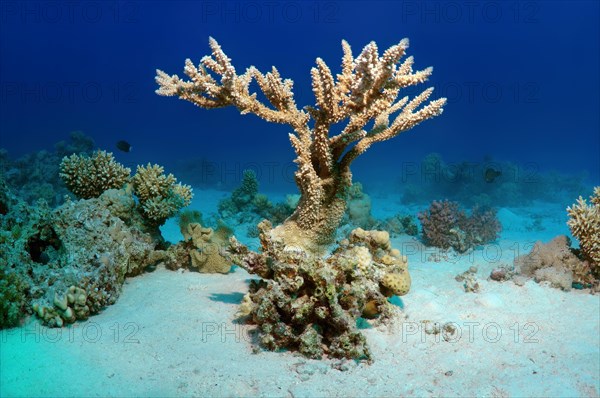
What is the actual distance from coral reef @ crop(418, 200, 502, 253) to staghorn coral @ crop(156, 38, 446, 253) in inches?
144

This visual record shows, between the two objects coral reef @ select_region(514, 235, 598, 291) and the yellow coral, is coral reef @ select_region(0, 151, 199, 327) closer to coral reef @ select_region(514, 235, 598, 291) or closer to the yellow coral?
the yellow coral

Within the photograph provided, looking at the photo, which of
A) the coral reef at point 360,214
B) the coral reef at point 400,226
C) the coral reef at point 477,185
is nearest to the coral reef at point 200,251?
the coral reef at point 360,214

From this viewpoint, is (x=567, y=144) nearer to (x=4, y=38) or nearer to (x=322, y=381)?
(x=322, y=381)

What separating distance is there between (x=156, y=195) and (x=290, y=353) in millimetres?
3530

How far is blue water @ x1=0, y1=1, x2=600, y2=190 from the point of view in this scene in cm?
7212

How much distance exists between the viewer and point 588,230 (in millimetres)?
5316

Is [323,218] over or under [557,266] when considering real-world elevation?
over

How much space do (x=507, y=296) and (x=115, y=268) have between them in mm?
5355

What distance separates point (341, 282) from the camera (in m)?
3.71

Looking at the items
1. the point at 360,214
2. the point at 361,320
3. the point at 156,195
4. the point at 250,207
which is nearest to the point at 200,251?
the point at 156,195

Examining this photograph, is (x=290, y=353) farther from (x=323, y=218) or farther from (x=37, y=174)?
(x=37, y=174)

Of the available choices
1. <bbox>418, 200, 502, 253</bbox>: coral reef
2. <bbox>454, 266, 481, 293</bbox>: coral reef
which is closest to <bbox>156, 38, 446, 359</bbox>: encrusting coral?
<bbox>454, 266, 481, 293</bbox>: coral reef

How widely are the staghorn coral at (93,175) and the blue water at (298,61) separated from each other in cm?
5301

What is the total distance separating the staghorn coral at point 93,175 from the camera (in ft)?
18.8
